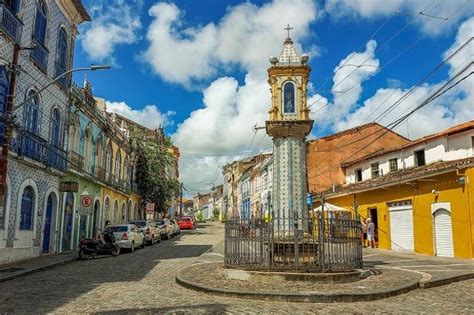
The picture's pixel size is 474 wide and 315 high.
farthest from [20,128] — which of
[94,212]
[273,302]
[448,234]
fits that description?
[448,234]

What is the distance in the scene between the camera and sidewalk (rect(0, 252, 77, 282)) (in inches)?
499

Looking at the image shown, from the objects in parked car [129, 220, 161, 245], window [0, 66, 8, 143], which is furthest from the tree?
window [0, 66, 8, 143]

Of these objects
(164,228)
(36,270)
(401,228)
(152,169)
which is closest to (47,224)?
(36,270)

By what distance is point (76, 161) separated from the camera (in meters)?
22.6

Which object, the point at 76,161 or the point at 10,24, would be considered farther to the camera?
the point at 76,161

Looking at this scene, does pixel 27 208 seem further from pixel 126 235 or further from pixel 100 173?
pixel 100 173

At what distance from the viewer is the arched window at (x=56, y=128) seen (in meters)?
19.6

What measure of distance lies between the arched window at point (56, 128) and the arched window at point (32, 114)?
1.74 metres

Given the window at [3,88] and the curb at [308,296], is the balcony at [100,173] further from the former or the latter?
the curb at [308,296]

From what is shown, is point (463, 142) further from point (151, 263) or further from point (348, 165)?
point (151, 263)

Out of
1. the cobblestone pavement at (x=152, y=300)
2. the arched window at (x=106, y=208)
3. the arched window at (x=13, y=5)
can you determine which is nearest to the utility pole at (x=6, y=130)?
the arched window at (x=13, y=5)

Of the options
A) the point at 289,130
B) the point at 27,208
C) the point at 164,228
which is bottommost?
the point at 164,228

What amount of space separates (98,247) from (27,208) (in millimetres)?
3446

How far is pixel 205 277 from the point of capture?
11.6 meters
